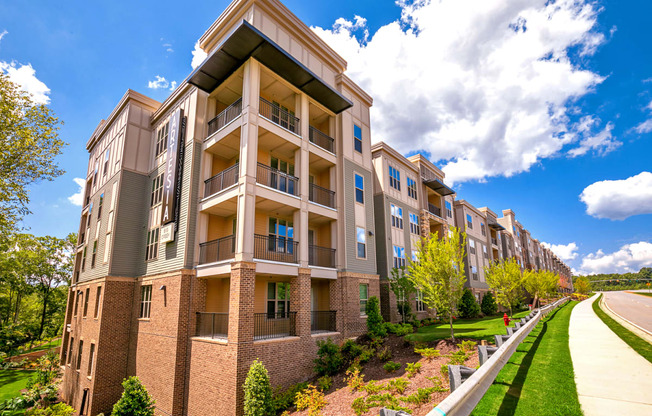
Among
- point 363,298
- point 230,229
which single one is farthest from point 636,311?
point 230,229

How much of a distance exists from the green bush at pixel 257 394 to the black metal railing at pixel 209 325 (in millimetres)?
3663

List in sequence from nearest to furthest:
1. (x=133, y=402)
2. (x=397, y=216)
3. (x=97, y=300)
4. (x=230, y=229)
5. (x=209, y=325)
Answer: (x=133, y=402) → (x=209, y=325) → (x=230, y=229) → (x=97, y=300) → (x=397, y=216)

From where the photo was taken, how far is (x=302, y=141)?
17750 millimetres

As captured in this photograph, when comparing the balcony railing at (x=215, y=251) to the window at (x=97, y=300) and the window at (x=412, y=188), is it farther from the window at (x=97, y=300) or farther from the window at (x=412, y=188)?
the window at (x=412, y=188)

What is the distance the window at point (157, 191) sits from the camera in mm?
20203

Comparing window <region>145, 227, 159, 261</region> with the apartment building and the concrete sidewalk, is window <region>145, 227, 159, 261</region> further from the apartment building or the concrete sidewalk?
the concrete sidewalk

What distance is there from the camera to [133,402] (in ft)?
43.3

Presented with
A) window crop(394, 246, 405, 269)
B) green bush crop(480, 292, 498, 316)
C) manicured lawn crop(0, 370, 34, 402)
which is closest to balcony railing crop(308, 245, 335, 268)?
window crop(394, 246, 405, 269)

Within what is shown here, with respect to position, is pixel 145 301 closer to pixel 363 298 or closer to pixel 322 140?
pixel 363 298

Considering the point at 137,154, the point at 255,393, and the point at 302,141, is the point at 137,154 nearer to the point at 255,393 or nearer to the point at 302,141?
the point at 302,141

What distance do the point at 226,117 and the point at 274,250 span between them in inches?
297

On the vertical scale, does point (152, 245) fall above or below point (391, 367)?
above

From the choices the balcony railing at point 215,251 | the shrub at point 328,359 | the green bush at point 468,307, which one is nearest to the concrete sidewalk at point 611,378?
the shrub at point 328,359

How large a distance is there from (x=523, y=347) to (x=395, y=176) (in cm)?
1795
